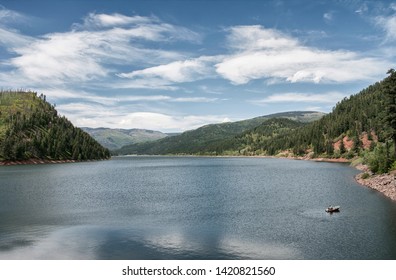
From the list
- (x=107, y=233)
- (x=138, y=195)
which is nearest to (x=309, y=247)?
(x=107, y=233)

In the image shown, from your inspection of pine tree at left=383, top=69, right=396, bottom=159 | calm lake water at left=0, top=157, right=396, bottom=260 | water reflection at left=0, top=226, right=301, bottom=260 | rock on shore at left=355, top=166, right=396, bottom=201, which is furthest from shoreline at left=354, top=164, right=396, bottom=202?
water reflection at left=0, top=226, right=301, bottom=260

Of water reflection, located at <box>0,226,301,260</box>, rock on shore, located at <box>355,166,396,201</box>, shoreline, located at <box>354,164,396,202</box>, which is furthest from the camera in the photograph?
rock on shore, located at <box>355,166,396,201</box>

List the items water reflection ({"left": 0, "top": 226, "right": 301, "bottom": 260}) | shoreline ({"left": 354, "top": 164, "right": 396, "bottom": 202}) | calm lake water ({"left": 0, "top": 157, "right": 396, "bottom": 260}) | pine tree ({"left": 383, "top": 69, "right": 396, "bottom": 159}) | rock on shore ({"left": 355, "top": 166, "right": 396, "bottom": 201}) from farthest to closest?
pine tree ({"left": 383, "top": 69, "right": 396, "bottom": 159}), rock on shore ({"left": 355, "top": 166, "right": 396, "bottom": 201}), shoreline ({"left": 354, "top": 164, "right": 396, "bottom": 202}), calm lake water ({"left": 0, "top": 157, "right": 396, "bottom": 260}), water reflection ({"left": 0, "top": 226, "right": 301, "bottom": 260})

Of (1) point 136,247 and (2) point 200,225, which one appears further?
(2) point 200,225

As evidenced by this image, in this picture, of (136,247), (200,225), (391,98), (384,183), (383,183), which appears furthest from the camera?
Answer: (391,98)

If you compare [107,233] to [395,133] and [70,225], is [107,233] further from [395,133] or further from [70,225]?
[395,133]

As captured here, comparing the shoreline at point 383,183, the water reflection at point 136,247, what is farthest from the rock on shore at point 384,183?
the water reflection at point 136,247

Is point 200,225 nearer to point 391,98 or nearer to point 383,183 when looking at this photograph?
point 383,183

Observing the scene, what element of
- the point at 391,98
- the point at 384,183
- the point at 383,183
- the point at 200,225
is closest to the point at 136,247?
the point at 200,225

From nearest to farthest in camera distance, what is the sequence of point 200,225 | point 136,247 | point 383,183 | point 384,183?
A: point 136,247 → point 200,225 → point 384,183 → point 383,183

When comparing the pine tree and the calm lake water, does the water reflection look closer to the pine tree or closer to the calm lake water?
the calm lake water

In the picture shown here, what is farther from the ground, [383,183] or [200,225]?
[383,183]

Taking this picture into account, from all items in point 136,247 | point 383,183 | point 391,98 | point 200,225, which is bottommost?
point 136,247
